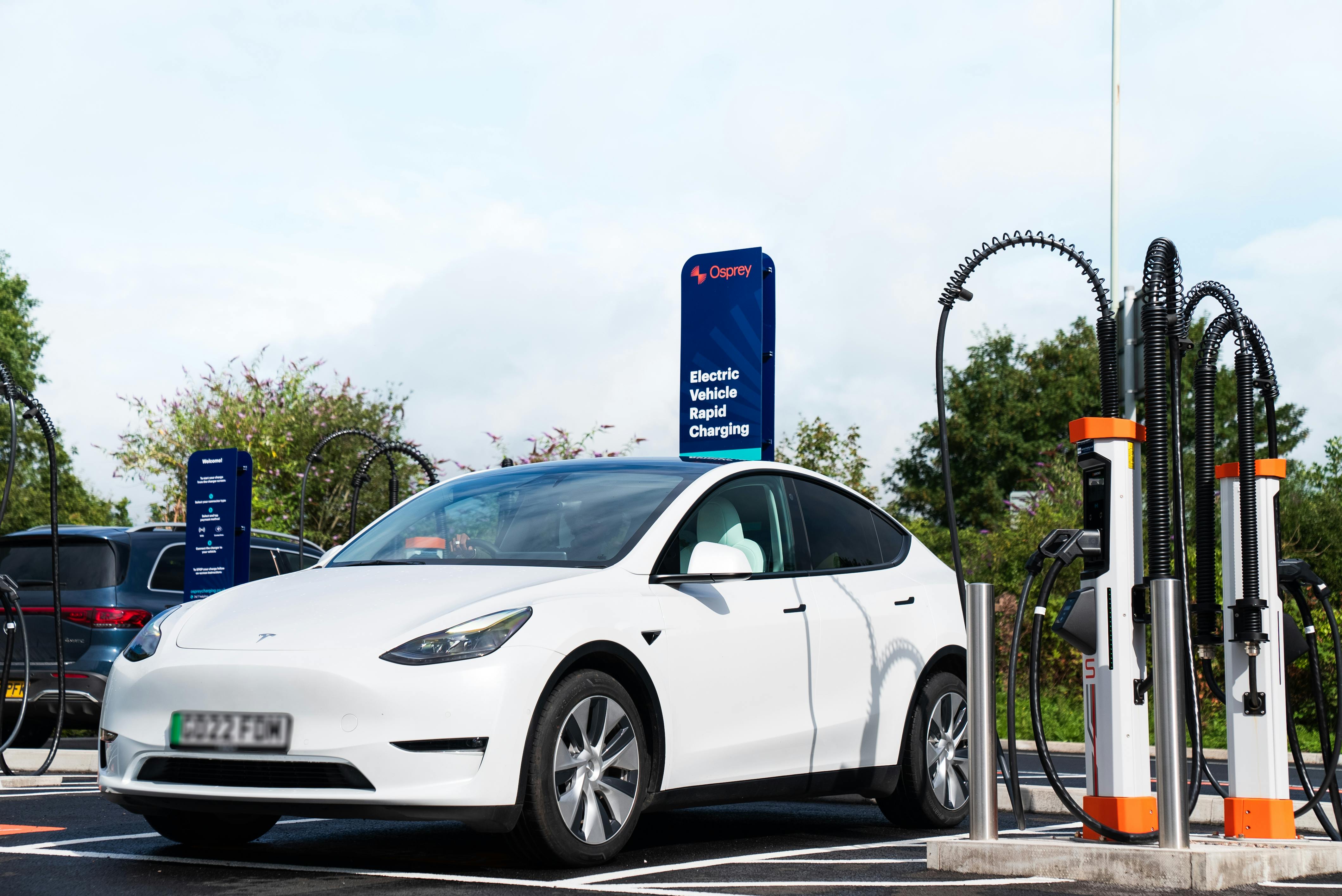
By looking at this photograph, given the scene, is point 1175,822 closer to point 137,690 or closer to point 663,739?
point 663,739

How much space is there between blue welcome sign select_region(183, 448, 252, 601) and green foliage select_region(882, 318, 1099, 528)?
125ft

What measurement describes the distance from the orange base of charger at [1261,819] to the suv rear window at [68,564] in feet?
28.8

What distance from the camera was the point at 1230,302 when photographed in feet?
23.2

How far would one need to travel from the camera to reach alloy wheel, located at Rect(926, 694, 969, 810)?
7910 millimetres

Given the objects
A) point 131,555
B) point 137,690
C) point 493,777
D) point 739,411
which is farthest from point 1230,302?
point 131,555

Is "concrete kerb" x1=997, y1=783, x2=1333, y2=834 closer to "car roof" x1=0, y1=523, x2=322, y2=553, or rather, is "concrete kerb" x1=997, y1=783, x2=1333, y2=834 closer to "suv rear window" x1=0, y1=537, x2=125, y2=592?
"suv rear window" x1=0, y1=537, x2=125, y2=592

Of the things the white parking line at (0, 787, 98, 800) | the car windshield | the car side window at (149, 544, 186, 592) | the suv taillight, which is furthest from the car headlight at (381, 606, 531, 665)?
the car side window at (149, 544, 186, 592)

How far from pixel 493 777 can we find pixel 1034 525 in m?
19.4

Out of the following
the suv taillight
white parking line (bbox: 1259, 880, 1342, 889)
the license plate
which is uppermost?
the suv taillight

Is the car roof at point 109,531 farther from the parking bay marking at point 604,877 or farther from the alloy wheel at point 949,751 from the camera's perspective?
the alloy wheel at point 949,751

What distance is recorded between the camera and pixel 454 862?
613cm

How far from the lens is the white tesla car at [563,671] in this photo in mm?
5500

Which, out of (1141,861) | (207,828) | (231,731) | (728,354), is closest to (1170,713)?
(1141,861)

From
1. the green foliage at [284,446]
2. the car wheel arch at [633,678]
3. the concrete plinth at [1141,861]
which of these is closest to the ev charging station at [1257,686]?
the concrete plinth at [1141,861]
